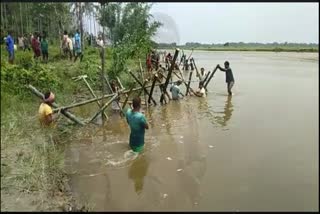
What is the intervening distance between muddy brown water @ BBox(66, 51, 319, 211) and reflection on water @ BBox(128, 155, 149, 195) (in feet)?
0.06

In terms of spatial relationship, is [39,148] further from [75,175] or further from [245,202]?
[245,202]

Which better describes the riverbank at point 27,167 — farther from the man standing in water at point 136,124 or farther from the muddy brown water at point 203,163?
the man standing in water at point 136,124

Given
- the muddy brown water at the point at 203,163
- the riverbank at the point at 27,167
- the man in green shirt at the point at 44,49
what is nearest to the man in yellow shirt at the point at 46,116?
the riverbank at the point at 27,167

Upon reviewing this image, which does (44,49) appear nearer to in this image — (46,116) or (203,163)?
(46,116)

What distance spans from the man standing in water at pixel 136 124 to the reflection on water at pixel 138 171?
312 millimetres

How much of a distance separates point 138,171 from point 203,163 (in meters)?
1.49

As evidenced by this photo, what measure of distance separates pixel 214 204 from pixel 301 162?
300cm

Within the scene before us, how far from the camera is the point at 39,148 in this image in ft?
23.3

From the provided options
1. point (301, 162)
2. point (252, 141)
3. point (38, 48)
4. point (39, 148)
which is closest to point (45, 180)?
point (39, 148)

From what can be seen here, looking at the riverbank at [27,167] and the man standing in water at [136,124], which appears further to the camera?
the man standing in water at [136,124]

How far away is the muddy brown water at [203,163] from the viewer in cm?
669

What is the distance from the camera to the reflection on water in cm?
743

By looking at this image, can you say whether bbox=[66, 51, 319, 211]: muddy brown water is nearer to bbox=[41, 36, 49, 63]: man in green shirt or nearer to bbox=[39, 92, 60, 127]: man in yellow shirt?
→ bbox=[39, 92, 60, 127]: man in yellow shirt

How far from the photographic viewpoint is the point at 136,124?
338 inches
